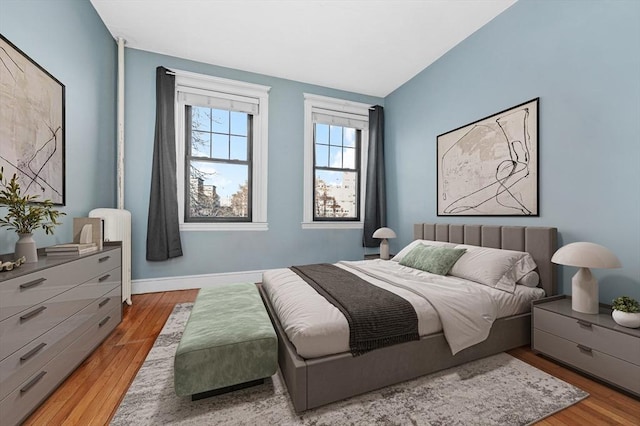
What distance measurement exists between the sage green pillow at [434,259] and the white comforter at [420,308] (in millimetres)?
131

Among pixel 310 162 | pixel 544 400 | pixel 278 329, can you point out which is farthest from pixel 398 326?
pixel 310 162

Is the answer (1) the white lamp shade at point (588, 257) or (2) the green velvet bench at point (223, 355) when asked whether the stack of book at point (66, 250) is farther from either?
(1) the white lamp shade at point (588, 257)

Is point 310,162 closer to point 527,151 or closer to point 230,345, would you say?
point 527,151

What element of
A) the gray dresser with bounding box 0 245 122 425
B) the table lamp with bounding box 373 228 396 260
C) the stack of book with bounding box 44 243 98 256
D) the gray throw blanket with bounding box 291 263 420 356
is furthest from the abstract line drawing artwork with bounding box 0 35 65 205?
the table lamp with bounding box 373 228 396 260

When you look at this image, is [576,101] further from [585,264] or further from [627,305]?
[627,305]

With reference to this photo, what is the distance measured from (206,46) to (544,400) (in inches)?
179

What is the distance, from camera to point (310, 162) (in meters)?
4.22

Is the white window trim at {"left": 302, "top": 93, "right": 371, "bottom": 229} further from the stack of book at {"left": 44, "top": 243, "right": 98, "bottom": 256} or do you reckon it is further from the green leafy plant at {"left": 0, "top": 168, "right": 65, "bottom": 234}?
the green leafy plant at {"left": 0, "top": 168, "right": 65, "bottom": 234}

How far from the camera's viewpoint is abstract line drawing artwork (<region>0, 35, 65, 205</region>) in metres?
1.68

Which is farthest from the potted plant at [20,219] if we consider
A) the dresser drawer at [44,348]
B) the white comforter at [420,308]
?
the white comforter at [420,308]

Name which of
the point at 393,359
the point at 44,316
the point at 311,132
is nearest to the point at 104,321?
the point at 44,316

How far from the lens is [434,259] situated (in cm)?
265

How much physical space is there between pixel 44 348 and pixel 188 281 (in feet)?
7.21

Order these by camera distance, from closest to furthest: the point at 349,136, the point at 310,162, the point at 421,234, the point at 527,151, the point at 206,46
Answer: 1. the point at 527,151
2. the point at 206,46
3. the point at 421,234
4. the point at 310,162
5. the point at 349,136
